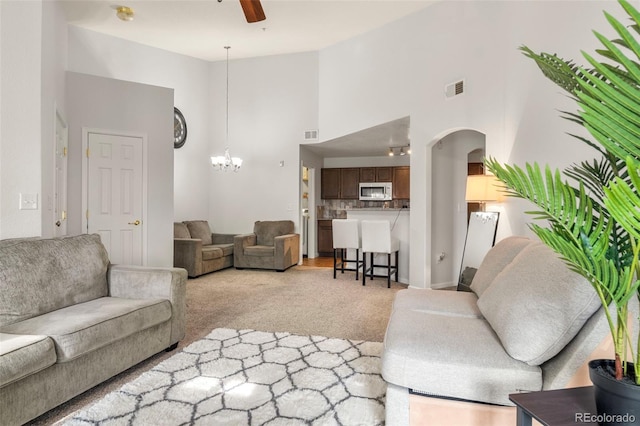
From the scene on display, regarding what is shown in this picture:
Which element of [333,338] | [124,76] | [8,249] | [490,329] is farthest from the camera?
[124,76]

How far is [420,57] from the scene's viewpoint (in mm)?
4723

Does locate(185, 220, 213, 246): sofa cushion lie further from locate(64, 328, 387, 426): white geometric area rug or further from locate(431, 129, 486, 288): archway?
locate(431, 129, 486, 288): archway

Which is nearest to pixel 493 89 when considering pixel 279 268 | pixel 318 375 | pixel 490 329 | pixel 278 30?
pixel 490 329

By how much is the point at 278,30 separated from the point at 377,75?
70.2 inches

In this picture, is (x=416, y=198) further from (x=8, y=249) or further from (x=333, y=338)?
(x=8, y=249)

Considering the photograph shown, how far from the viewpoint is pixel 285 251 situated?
247 inches

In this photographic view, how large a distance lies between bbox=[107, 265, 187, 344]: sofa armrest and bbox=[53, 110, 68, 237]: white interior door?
164 centimetres

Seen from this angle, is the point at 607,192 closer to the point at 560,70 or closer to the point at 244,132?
the point at 560,70

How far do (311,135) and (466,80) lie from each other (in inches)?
136

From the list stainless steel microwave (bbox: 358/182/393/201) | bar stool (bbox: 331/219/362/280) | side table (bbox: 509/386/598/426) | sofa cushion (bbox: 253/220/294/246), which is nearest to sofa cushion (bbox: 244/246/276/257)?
sofa cushion (bbox: 253/220/294/246)

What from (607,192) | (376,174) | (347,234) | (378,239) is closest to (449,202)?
(378,239)

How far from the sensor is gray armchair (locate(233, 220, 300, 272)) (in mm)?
6254

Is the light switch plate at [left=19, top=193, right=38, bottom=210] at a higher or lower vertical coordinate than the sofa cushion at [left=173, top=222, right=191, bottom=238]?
higher

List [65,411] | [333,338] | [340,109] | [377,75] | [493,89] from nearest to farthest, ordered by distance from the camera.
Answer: [65,411] < [333,338] < [493,89] < [377,75] < [340,109]
